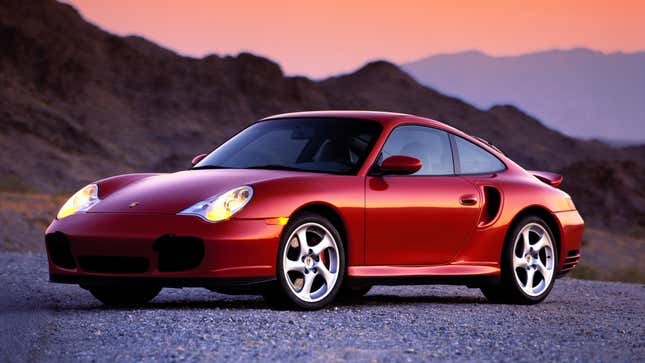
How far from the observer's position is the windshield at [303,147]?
9234 millimetres

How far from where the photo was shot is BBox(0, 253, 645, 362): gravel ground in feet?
21.6

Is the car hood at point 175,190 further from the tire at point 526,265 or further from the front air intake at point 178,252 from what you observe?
the tire at point 526,265

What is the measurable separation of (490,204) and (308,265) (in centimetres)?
214

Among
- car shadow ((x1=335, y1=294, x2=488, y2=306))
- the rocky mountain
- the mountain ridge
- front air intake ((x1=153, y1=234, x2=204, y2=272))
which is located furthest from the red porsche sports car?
the mountain ridge

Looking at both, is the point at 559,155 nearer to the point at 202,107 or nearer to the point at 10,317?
the point at 202,107

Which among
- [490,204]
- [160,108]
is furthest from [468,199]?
[160,108]

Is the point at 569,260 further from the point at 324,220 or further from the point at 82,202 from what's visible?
the point at 82,202

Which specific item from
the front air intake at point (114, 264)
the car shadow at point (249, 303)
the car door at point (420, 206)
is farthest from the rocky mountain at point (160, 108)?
the front air intake at point (114, 264)

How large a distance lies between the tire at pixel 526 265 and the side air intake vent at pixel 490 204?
0.24 meters

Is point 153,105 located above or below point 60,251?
below

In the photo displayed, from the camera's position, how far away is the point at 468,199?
9789mm

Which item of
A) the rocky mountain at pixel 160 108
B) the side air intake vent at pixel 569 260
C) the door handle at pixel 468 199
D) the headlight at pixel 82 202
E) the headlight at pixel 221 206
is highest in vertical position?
the headlight at pixel 221 206

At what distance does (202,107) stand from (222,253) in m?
67.8

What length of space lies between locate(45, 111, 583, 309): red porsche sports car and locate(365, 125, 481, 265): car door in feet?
0.04
